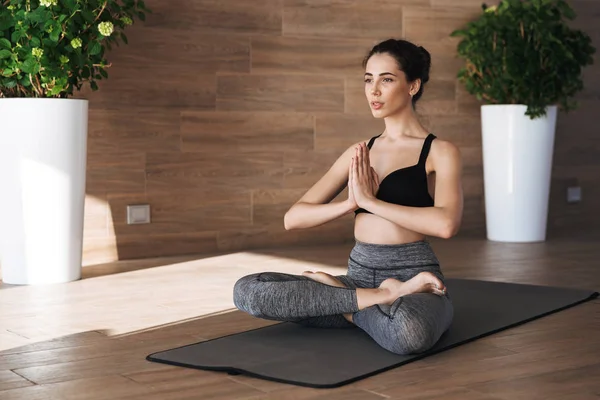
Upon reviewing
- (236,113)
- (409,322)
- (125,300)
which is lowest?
(125,300)

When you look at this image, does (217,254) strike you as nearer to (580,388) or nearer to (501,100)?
(501,100)

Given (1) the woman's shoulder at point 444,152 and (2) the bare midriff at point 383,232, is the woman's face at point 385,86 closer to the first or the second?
(1) the woman's shoulder at point 444,152

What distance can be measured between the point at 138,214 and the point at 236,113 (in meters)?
0.71

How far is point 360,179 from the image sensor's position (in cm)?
280

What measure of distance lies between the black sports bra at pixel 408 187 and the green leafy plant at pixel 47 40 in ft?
4.75

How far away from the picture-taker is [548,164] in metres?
5.40

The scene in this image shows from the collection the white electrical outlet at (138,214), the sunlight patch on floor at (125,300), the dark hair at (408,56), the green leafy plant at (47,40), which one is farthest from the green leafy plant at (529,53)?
the dark hair at (408,56)

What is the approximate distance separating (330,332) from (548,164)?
2.89 meters

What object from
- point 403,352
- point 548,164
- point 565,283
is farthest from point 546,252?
point 403,352

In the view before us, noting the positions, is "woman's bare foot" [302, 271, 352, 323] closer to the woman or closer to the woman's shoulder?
the woman

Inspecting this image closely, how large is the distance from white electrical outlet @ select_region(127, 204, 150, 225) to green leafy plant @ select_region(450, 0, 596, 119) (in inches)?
76.5

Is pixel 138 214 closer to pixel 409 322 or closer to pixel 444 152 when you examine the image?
pixel 444 152

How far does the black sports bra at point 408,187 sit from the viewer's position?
113 inches

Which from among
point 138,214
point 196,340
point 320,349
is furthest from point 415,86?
point 138,214
